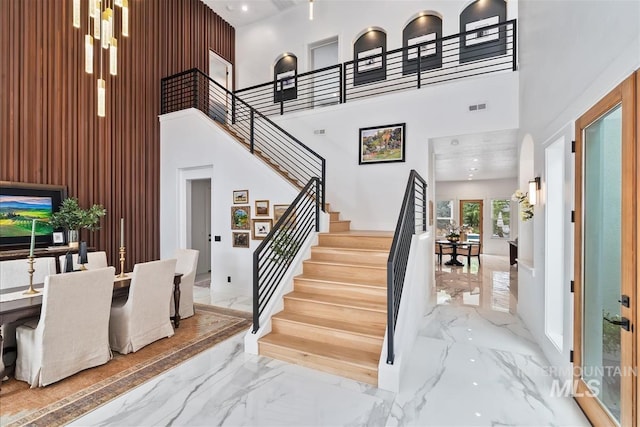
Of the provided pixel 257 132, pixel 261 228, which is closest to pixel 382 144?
pixel 261 228

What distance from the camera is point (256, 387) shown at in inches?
102

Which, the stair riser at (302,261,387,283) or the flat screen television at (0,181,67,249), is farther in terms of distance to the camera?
the flat screen television at (0,181,67,249)

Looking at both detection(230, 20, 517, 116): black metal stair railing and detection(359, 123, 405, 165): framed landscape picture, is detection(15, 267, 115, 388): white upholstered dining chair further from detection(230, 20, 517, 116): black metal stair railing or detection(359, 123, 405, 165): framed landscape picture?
detection(230, 20, 517, 116): black metal stair railing

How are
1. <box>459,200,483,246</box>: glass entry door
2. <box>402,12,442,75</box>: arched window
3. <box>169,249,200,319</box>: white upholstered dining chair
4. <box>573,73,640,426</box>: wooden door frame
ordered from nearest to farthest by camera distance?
<box>573,73,640,426</box>: wooden door frame, <box>169,249,200,319</box>: white upholstered dining chair, <box>402,12,442,75</box>: arched window, <box>459,200,483,246</box>: glass entry door

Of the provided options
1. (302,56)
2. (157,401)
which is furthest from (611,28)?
(302,56)

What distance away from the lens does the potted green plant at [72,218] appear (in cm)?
480

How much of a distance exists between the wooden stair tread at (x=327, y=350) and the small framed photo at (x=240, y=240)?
8.47 ft

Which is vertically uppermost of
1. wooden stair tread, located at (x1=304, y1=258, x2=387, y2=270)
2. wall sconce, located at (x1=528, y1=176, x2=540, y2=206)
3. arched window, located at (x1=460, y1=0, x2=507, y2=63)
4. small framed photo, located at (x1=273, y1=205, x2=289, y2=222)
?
arched window, located at (x1=460, y1=0, x2=507, y2=63)

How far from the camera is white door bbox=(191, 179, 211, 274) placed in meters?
7.30

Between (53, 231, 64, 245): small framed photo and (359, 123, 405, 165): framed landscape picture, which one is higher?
(359, 123, 405, 165): framed landscape picture

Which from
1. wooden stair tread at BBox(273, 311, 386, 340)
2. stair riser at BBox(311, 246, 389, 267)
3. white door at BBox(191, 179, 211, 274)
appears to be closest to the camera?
wooden stair tread at BBox(273, 311, 386, 340)

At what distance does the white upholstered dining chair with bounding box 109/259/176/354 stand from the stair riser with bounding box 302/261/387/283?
5.46ft

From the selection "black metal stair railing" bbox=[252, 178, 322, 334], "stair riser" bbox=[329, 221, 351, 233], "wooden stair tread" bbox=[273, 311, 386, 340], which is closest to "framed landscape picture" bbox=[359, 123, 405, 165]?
"stair riser" bbox=[329, 221, 351, 233]

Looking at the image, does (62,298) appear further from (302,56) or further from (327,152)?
(302,56)
